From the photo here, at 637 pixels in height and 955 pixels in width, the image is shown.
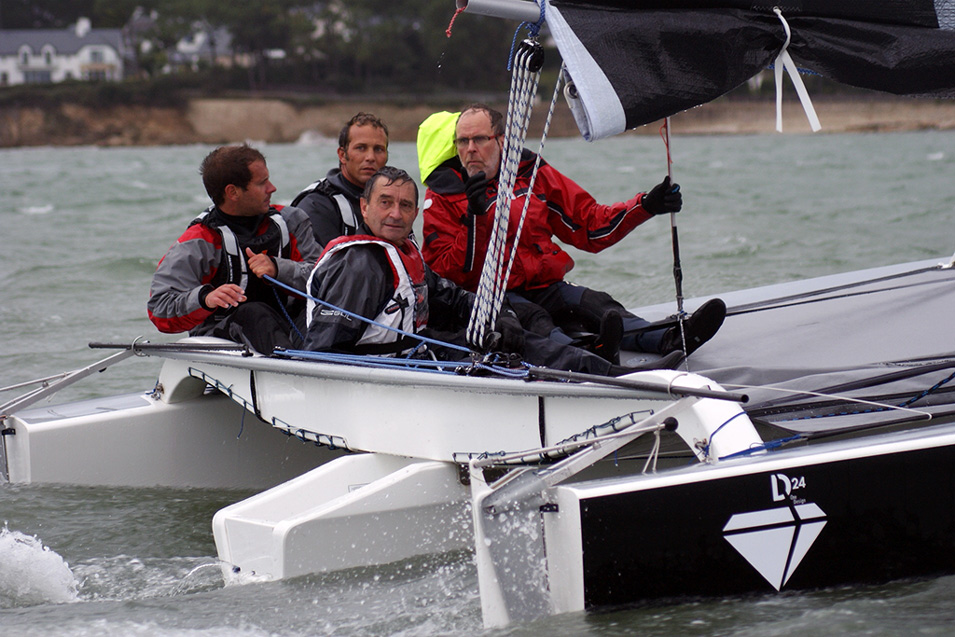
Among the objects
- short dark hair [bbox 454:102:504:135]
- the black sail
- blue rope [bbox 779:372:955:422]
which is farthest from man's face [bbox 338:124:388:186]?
blue rope [bbox 779:372:955:422]

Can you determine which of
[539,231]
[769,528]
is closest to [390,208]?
[539,231]

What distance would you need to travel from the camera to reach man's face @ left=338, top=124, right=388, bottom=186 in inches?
136

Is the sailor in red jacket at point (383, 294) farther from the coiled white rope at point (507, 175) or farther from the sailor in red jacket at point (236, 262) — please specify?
the sailor in red jacket at point (236, 262)

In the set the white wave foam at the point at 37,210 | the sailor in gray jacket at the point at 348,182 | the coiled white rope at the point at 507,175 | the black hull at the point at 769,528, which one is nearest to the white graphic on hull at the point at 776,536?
the black hull at the point at 769,528

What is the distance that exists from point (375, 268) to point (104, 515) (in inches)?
50.5

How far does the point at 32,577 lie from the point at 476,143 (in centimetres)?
152

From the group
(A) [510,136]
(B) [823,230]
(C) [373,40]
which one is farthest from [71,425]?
(C) [373,40]

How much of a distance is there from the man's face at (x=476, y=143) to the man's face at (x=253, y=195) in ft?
1.84

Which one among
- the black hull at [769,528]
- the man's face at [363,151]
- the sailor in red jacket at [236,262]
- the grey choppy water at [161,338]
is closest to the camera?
the black hull at [769,528]

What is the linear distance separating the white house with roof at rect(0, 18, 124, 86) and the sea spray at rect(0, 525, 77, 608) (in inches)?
2578

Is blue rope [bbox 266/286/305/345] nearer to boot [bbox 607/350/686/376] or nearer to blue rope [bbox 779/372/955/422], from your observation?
boot [bbox 607/350/686/376]

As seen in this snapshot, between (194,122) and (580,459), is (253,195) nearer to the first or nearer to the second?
(580,459)

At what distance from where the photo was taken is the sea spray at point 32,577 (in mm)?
2738

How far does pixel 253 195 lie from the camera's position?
129 inches
